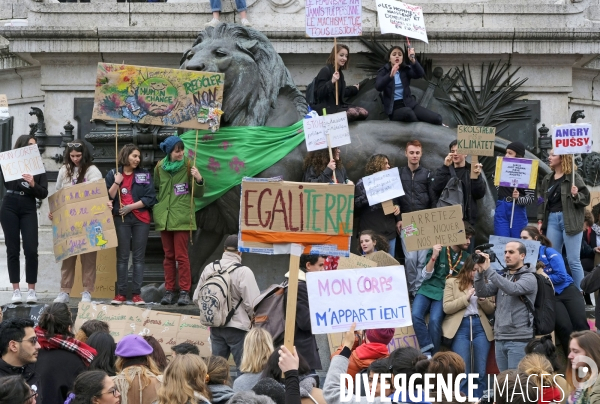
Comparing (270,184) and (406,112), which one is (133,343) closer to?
(270,184)

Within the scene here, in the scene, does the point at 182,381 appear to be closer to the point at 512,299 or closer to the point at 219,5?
the point at 512,299

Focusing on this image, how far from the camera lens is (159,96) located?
14.4 metres

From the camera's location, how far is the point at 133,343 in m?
9.00

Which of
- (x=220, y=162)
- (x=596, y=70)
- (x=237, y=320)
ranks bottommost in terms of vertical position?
(x=237, y=320)

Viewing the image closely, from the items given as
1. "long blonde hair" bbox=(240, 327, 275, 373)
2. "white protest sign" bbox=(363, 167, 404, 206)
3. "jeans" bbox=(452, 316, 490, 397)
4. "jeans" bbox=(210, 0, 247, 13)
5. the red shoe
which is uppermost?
"jeans" bbox=(210, 0, 247, 13)

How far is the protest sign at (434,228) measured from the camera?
12.6 m

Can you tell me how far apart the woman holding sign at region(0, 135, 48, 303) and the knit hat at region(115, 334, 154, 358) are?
5.41 metres

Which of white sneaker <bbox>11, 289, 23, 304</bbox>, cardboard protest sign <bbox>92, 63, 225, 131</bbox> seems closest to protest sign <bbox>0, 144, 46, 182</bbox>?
cardboard protest sign <bbox>92, 63, 225, 131</bbox>

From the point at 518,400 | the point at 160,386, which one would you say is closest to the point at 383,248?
the point at 160,386

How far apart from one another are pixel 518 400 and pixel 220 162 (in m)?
7.74

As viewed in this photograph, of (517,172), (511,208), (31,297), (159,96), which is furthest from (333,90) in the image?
(31,297)

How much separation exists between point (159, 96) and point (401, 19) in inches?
120

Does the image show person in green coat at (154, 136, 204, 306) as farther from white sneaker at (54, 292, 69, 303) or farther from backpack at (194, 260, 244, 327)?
backpack at (194, 260, 244, 327)

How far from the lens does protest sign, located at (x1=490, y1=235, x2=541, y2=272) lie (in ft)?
39.8
